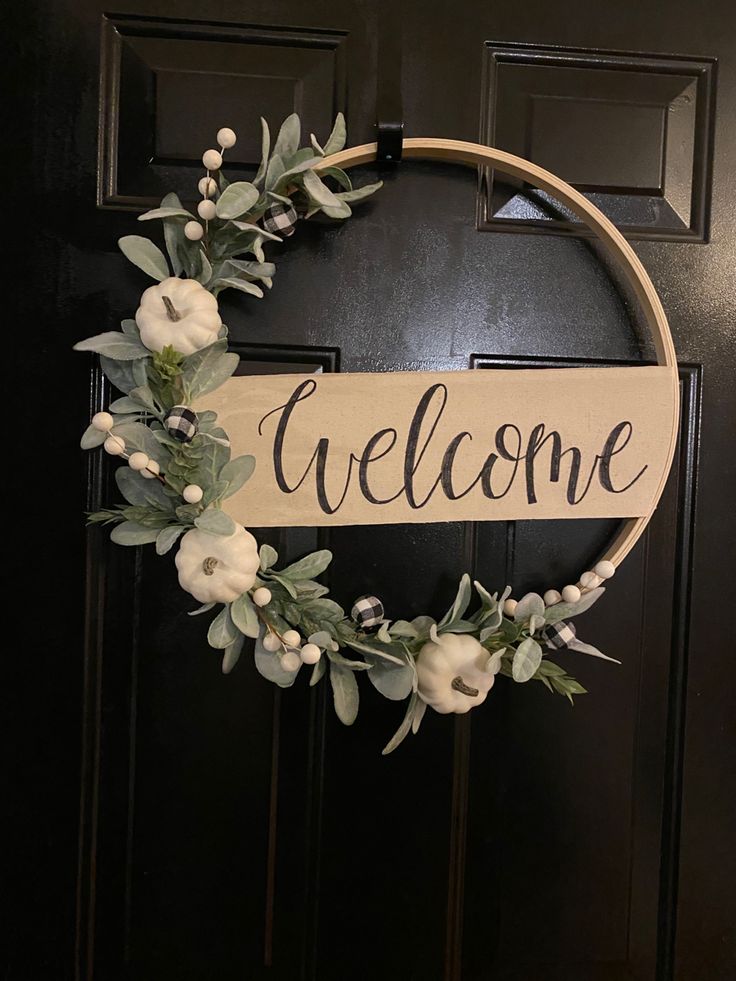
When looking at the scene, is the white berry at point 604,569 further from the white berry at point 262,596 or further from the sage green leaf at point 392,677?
the white berry at point 262,596

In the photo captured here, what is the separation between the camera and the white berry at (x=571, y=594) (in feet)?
2.25

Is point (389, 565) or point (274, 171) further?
point (389, 565)

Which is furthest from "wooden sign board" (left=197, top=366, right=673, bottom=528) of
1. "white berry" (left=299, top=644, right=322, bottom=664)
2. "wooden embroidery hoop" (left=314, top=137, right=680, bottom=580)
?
"white berry" (left=299, top=644, right=322, bottom=664)

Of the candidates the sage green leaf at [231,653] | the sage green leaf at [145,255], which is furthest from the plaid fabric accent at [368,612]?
the sage green leaf at [145,255]

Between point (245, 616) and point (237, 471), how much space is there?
4.8 inches

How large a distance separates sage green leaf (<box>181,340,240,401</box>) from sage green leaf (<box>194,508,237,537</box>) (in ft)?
0.35

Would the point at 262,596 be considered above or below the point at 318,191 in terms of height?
below

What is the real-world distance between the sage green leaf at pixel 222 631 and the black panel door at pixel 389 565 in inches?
4.2

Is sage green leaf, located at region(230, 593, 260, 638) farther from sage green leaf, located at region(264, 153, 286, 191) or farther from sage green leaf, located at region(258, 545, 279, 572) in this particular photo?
sage green leaf, located at region(264, 153, 286, 191)

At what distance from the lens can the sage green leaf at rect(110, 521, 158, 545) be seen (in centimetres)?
65

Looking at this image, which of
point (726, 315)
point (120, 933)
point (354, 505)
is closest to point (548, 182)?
point (726, 315)

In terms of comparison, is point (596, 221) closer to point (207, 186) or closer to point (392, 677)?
point (207, 186)

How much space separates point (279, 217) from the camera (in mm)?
671

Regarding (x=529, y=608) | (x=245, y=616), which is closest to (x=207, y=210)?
(x=245, y=616)
